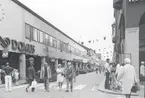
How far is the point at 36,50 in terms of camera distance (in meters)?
A: 35.5

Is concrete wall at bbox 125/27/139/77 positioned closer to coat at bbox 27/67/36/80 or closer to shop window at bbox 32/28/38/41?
coat at bbox 27/67/36/80

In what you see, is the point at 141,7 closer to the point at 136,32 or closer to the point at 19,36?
the point at 136,32

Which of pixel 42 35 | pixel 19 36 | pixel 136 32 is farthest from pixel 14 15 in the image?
pixel 136 32

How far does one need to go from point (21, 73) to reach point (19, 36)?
4.51 m

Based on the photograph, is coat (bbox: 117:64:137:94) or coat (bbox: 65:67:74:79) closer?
coat (bbox: 117:64:137:94)

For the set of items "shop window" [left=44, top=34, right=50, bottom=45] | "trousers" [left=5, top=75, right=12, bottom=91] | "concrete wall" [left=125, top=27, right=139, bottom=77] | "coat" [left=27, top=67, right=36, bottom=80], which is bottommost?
"trousers" [left=5, top=75, right=12, bottom=91]

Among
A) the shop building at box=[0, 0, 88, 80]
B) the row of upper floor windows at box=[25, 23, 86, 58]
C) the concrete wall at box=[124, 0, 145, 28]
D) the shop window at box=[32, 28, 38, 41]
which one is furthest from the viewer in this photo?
the shop window at box=[32, 28, 38, 41]

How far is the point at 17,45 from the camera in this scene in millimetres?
28047

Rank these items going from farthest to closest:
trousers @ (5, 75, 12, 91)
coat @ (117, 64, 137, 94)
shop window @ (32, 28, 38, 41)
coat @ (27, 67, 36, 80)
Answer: shop window @ (32, 28, 38, 41) → coat @ (27, 67, 36, 80) → trousers @ (5, 75, 12, 91) → coat @ (117, 64, 137, 94)

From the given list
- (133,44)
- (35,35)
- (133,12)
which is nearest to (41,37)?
(35,35)

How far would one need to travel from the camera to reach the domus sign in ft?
81.3

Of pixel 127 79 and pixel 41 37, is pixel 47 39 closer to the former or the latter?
pixel 41 37

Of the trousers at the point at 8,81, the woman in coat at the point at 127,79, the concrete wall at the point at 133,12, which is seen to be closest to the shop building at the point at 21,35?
the trousers at the point at 8,81

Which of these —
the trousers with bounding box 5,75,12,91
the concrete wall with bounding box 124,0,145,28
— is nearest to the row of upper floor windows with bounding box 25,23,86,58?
the concrete wall with bounding box 124,0,145,28
